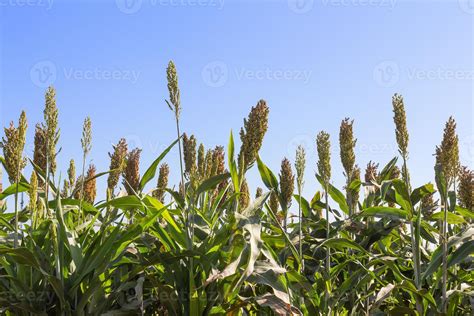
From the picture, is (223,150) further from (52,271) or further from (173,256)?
(52,271)

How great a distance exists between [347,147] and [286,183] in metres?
0.48

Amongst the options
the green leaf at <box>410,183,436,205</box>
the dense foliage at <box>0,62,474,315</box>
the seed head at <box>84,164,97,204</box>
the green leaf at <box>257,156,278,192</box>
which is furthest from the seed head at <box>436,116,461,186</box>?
the seed head at <box>84,164,97,204</box>

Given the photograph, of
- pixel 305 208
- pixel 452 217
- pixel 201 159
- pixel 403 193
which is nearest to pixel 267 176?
pixel 201 159

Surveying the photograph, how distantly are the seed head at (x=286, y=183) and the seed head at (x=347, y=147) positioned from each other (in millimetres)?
384

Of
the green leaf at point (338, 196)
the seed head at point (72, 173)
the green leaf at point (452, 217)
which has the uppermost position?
the seed head at point (72, 173)

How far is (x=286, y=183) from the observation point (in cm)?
309

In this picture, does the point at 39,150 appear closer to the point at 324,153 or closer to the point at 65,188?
the point at 65,188

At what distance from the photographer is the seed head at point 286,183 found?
3068 mm

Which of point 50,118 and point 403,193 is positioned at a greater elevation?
point 50,118

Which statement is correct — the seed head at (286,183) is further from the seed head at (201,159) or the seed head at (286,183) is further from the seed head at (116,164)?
the seed head at (116,164)

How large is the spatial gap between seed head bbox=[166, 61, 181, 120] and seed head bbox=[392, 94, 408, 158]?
1.50 metres

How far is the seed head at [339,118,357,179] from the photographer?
10.6 ft

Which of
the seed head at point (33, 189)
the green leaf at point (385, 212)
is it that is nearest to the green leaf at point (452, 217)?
the green leaf at point (385, 212)

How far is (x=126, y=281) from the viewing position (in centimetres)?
266
